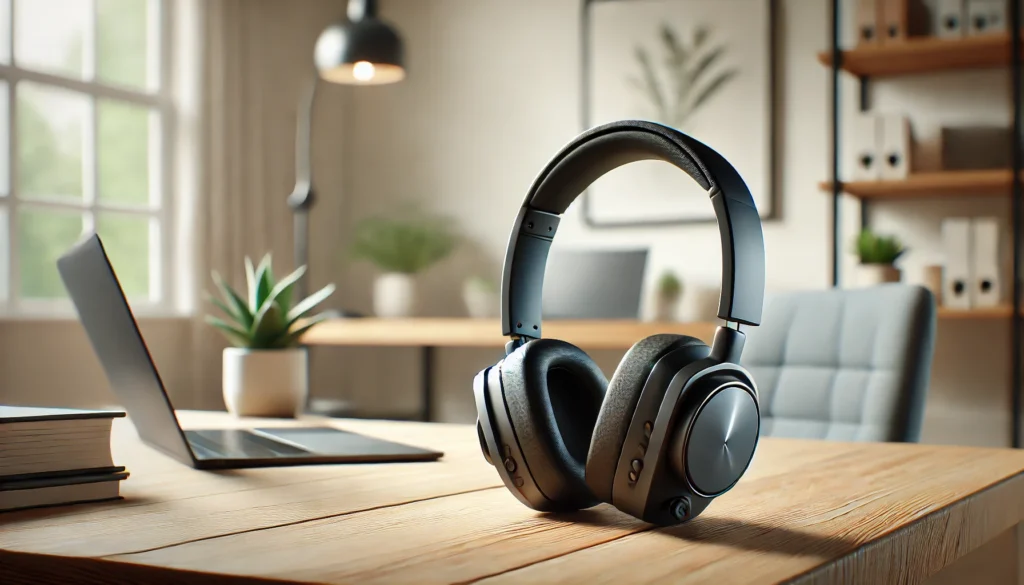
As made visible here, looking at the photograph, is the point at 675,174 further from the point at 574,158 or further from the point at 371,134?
the point at 574,158

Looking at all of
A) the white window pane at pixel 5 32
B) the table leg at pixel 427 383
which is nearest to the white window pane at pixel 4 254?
the white window pane at pixel 5 32

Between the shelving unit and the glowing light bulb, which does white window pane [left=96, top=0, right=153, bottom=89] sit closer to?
the glowing light bulb

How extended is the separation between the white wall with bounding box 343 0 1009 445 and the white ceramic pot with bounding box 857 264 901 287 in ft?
1.21

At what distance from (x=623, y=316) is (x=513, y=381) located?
2.65 m

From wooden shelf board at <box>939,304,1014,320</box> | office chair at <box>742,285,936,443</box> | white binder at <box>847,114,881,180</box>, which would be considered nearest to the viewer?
office chair at <box>742,285,936,443</box>

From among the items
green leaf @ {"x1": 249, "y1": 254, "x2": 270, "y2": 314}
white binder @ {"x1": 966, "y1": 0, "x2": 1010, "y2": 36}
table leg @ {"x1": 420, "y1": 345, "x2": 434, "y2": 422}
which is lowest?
table leg @ {"x1": 420, "y1": 345, "x2": 434, "y2": 422}

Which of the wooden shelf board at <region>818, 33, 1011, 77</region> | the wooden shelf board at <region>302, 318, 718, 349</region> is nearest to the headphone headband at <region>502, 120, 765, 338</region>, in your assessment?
the wooden shelf board at <region>302, 318, 718, 349</region>

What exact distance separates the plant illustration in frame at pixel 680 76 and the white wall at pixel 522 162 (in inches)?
9.7

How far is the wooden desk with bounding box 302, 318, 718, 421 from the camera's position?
119 inches

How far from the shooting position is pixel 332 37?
3.00 metres

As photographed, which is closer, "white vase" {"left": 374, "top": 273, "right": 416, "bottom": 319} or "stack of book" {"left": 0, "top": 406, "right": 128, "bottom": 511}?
"stack of book" {"left": 0, "top": 406, "right": 128, "bottom": 511}

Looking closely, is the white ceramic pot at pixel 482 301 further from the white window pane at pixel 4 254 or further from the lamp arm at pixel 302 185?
the white window pane at pixel 4 254

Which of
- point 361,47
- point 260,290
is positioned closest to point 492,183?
point 361,47

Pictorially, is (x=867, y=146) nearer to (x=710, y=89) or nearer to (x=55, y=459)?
(x=710, y=89)
